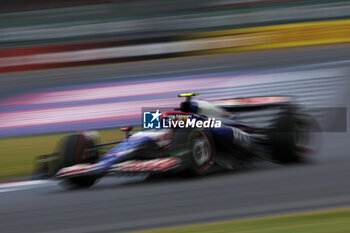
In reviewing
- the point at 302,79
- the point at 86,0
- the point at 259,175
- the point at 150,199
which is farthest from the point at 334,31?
the point at 150,199

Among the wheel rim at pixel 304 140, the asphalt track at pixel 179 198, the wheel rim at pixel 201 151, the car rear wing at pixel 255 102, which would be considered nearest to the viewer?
the asphalt track at pixel 179 198

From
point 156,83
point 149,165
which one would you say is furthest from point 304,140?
point 156,83

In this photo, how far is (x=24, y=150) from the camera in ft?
28.5

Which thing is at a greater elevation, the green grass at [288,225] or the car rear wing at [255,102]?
the car rear wing at [255,102]

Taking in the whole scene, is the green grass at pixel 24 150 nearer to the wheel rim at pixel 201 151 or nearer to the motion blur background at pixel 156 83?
the motion blur background at pixel 156 83

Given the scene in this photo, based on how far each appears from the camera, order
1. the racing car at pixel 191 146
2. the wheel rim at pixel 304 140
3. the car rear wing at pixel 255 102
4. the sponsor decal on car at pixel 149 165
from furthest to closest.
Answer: the car rear wing at pixel 255 102, the wheel rim at pixel 304 140, the racing car at pixel 191 146, the sponsor decal on car at pixel 149 165

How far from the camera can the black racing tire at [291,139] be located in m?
6.31

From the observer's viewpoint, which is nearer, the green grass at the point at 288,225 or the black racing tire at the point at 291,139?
the green grass at the point at 288,225

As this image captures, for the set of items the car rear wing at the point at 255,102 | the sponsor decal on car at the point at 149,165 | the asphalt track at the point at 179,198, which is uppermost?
the car rear wing at the point at 255,102

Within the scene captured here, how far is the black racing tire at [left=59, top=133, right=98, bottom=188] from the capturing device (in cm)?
593

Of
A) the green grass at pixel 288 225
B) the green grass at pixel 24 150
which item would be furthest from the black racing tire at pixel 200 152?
the green grass at pixel 24 150

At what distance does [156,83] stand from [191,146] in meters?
8.26

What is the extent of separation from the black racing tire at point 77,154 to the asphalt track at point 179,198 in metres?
0.14

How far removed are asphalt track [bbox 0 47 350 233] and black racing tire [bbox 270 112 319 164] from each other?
5.8 inches
